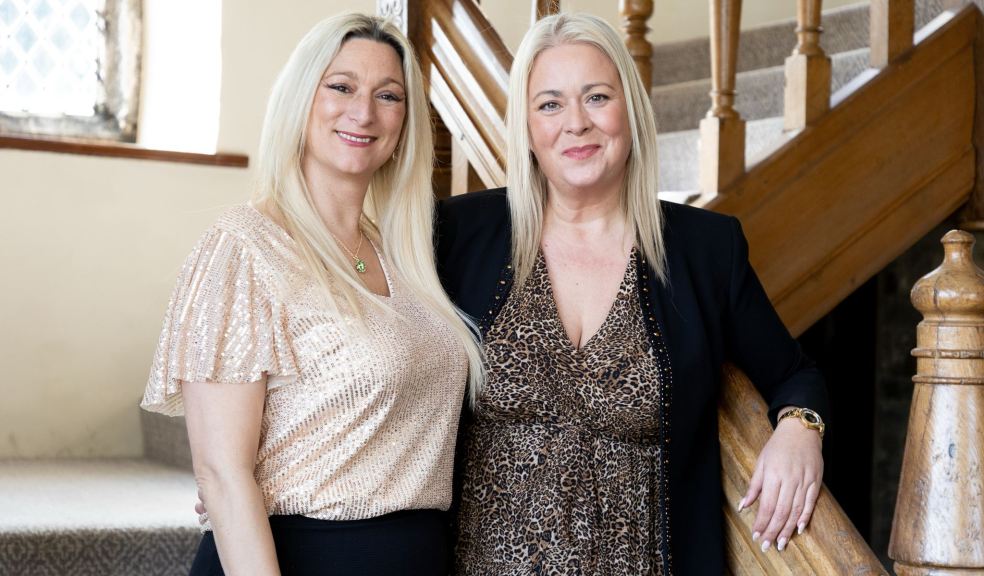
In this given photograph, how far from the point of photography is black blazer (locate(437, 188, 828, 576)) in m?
2.01

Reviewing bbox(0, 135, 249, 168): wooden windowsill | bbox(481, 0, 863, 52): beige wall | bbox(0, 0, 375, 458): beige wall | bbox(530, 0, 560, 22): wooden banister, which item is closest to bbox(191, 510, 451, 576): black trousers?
bbox(530, 0, 560, 22): wooden banister

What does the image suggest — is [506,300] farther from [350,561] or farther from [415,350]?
[350,561]

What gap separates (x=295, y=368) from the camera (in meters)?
1.72

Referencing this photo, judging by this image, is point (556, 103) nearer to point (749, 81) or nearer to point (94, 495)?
point (94, 495)

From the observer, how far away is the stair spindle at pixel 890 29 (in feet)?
10.5

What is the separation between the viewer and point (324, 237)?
1849mm

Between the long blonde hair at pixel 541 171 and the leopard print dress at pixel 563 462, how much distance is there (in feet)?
0.62

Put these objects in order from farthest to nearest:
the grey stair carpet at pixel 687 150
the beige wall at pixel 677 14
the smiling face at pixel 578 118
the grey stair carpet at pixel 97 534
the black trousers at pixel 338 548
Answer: the beige wall at pixel 677 14 → the grey stair carpet at pixel 687 150 → the grey stair carpet at pixel 97 534 → the smiling face at pixel 578 118 → the black trousers at pixel 338 548

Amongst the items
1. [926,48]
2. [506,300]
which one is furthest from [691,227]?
[926,48]

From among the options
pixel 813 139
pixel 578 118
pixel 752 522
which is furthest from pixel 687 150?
pixel 752 522

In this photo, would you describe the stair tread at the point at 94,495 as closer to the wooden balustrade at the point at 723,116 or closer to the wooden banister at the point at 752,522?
the wooden banister at the point at 752,522

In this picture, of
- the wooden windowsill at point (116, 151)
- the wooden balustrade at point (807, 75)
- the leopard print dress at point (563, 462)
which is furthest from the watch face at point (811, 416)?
the wooden windowsill at point (116, 151)

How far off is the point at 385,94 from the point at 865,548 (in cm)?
105

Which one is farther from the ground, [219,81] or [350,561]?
[219,81]
